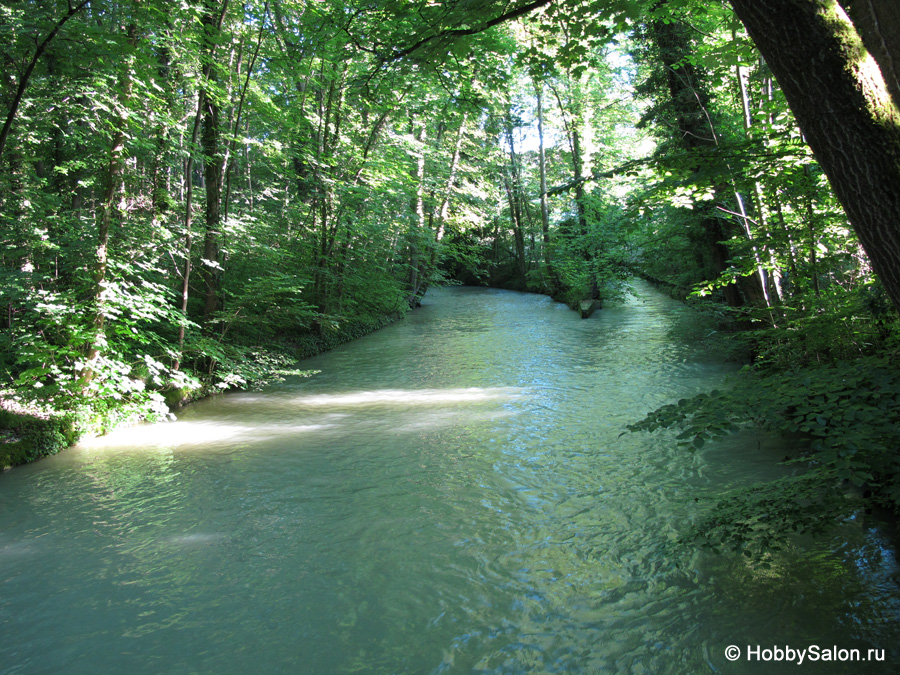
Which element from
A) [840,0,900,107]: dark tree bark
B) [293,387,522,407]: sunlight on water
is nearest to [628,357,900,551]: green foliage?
[840,0,900,107]: dark tree bark

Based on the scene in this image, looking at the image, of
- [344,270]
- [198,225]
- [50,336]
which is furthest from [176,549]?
[344,270]

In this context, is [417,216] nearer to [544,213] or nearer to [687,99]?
[544,213]

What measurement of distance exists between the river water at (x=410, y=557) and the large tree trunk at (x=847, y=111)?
2177 millimetres

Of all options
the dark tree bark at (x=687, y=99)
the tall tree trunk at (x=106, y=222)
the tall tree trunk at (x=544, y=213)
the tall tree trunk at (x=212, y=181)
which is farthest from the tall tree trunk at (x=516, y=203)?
the tall tree trunk at (x=106, y=222)

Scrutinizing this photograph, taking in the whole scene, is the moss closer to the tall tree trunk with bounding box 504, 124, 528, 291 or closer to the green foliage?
the green foliage

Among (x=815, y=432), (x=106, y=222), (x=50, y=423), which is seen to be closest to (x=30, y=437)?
(x=50, y=423)

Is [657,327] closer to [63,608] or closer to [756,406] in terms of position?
[756,406]

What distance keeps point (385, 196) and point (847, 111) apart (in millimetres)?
15041

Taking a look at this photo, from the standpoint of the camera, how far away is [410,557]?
153 inches

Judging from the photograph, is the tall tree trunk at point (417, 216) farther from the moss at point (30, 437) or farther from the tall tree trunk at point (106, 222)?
the moss at point (30, 437)

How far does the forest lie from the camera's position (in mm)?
2380

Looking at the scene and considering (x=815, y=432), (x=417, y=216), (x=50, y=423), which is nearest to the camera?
(x=815, y=432)

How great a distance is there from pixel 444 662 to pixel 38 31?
6.88 m

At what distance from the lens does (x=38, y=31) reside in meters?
5.33
